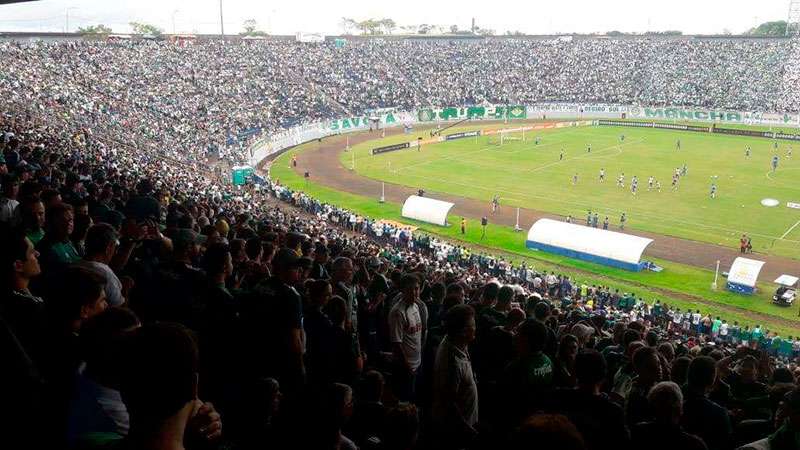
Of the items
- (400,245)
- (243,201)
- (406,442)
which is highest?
(406,442)

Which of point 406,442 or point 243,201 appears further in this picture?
point 243,201

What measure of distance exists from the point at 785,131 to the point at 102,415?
277ft

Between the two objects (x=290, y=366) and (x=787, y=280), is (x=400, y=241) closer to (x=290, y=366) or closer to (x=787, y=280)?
(x=787, y=280)

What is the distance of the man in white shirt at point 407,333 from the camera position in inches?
319

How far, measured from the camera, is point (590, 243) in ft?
116

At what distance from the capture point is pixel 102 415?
380 centimetres

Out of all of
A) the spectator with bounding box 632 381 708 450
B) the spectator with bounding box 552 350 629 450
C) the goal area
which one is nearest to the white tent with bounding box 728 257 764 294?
the spectator with bounding box 552 350 629 450

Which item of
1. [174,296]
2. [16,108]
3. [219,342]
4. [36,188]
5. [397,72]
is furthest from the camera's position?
[397,72]

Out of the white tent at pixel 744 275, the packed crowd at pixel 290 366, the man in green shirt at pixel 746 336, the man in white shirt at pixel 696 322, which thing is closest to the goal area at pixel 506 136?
the white tent at pixel 744 275

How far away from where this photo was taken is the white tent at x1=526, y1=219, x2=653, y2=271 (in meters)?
34.3

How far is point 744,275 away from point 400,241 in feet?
52.1

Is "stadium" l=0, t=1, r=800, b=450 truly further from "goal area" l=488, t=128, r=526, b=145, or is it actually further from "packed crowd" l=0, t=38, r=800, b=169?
"goal area" l=488, t=128, r=526, b=145

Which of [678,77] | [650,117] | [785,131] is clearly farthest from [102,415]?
[678,77]

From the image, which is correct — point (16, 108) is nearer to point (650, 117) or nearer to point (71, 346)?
point (71, 346)
